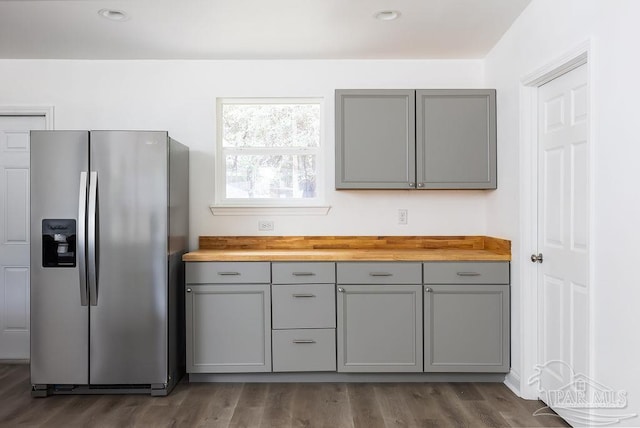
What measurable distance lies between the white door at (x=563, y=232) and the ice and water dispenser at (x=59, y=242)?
9.89 ft

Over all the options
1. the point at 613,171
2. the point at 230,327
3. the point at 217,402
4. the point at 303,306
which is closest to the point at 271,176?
the point at 303,306

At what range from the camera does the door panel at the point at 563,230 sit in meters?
2.40

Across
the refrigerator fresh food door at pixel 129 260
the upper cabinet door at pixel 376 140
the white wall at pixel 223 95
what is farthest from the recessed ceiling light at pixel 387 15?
the refrigerator fresh food door at pixel 129 260

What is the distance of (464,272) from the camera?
127 inches

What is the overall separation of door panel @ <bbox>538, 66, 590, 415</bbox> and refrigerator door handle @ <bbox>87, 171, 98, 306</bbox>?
2838mm

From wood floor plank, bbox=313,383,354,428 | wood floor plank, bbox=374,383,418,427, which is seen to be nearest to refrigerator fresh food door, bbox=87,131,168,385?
wood floor plank, bbox=313,383,354,428

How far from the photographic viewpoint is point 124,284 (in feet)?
10.0

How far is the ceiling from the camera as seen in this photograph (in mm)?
2797

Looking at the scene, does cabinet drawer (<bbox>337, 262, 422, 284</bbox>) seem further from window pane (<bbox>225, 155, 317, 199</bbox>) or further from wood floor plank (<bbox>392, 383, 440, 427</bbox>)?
window pane (<bbox>225, 155, 317, 199</bbox>)

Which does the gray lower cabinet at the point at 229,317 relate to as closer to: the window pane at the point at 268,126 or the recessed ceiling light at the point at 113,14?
the window pane at the point at 268,126

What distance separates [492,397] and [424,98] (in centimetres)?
215

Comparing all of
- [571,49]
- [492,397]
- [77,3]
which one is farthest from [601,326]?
[77,3]

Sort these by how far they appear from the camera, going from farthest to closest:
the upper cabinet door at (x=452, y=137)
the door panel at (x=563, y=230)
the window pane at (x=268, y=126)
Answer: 1. the window pane at (x=268, y=126)
2. the upper cabinet door at (x=452, y=137)
3. the door panel at (x=563, y=230)

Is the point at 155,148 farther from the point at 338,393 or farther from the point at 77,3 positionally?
the point at 338,393
